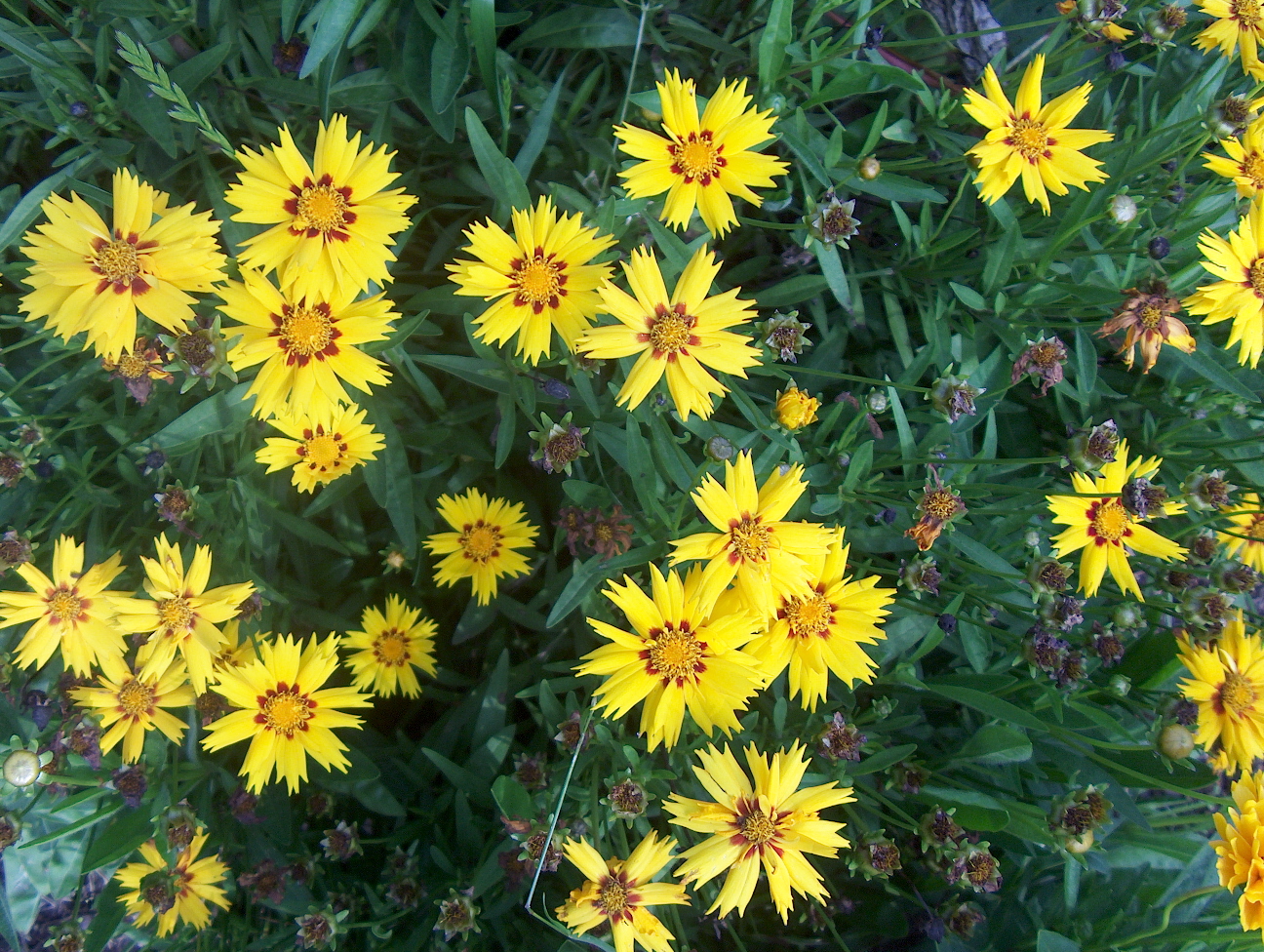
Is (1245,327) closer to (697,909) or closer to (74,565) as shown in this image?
(697,909)

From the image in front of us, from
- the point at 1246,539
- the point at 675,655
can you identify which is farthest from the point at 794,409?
the point at 1246,539

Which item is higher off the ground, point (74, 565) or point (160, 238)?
point (160, 238)

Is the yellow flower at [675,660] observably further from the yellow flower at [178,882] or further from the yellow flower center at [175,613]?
the yellow flower at [178,882]

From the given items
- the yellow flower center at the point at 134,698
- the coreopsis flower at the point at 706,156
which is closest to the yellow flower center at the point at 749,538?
the coreopsis flower at the point at 706,156

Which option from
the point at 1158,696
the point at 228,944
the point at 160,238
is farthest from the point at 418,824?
the point at 1158,696

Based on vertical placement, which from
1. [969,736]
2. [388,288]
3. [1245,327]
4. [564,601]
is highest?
[1245,327]

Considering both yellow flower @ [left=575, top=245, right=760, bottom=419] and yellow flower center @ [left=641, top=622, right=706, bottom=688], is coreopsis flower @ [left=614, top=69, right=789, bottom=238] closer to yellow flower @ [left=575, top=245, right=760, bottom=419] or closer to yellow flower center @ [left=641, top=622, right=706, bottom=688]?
yellow flower @ [left=575, top=245, right=760, bottom=419]

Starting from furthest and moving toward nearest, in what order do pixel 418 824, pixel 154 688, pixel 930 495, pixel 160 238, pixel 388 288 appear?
pixel 418 824, pixel 388 288, pixel 154 688, pixel 930 495, pixel 160 238
